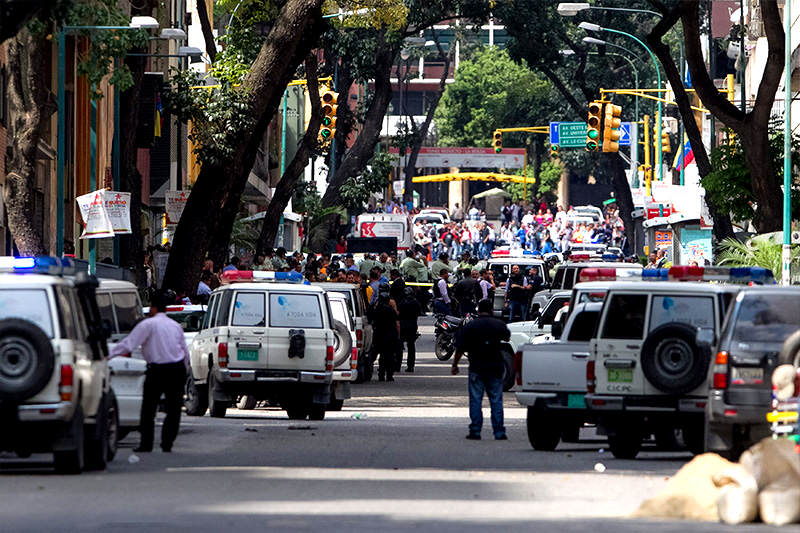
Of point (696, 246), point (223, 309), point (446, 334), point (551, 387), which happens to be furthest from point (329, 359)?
point (696, 246)

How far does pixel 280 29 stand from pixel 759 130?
8525 millimetres

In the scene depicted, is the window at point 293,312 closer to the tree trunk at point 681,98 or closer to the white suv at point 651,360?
the white suv at point 651,360

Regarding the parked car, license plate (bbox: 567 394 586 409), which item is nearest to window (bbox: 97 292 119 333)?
license plate (bbox: 567 394 586 409)

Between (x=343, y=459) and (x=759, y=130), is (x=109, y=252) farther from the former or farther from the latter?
(x=343, y=459)

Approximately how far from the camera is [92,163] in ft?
151

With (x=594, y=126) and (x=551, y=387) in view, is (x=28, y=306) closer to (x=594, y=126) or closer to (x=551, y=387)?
(x=551, y=387)

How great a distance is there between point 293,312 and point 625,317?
634 cm

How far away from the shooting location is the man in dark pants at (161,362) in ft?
62.8

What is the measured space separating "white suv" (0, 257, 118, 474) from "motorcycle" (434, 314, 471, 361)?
21377 millimetres

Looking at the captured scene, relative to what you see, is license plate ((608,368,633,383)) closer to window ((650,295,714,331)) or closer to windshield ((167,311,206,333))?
window ((650,295,714,331))

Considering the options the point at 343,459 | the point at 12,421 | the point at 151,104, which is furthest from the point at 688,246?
the point at 12,421

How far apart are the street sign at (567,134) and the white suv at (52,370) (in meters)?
67.1

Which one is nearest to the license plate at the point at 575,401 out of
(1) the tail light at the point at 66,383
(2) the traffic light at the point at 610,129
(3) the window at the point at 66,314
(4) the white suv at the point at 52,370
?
(4) the white suv at the point at 52,370

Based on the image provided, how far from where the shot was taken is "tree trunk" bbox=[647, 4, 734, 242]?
35.2 meters
